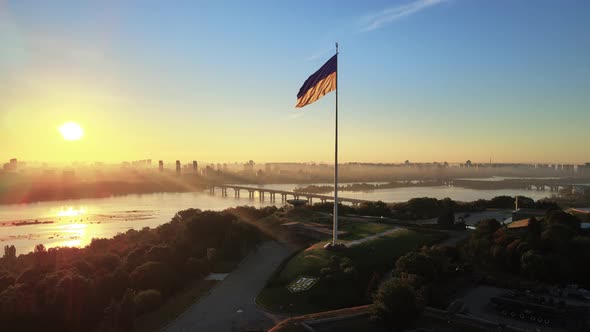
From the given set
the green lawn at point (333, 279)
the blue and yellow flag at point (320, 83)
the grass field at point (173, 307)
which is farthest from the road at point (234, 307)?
the blue and yellow flag at point (320, 83)

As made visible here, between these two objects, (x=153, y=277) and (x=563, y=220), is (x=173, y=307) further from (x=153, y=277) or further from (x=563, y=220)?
(x=563, y=220)

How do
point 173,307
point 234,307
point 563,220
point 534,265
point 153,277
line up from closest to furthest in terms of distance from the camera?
1. point 234,307
2. point 173,307
3. point 534,265
4. point 153,277
5. point 563,220

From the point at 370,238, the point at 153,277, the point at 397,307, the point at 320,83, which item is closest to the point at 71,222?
the point at 153,277

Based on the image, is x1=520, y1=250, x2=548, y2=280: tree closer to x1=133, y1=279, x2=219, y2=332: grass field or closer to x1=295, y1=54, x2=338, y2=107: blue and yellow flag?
x1=295, y1=54, x2=338, y2=107: blue and yellow flag

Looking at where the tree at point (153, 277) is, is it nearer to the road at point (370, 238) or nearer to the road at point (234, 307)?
the road at point (234, 307)

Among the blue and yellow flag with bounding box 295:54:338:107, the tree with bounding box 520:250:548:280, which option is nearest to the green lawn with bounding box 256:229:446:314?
the tree with bounding box 520:250:548:280

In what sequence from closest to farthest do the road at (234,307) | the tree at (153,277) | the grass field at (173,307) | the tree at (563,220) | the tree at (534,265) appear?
the road at (234,307)
the grass field at (173,307)
the tree at (534,265)
the tree at (153,277)
the tree at (563,220)
